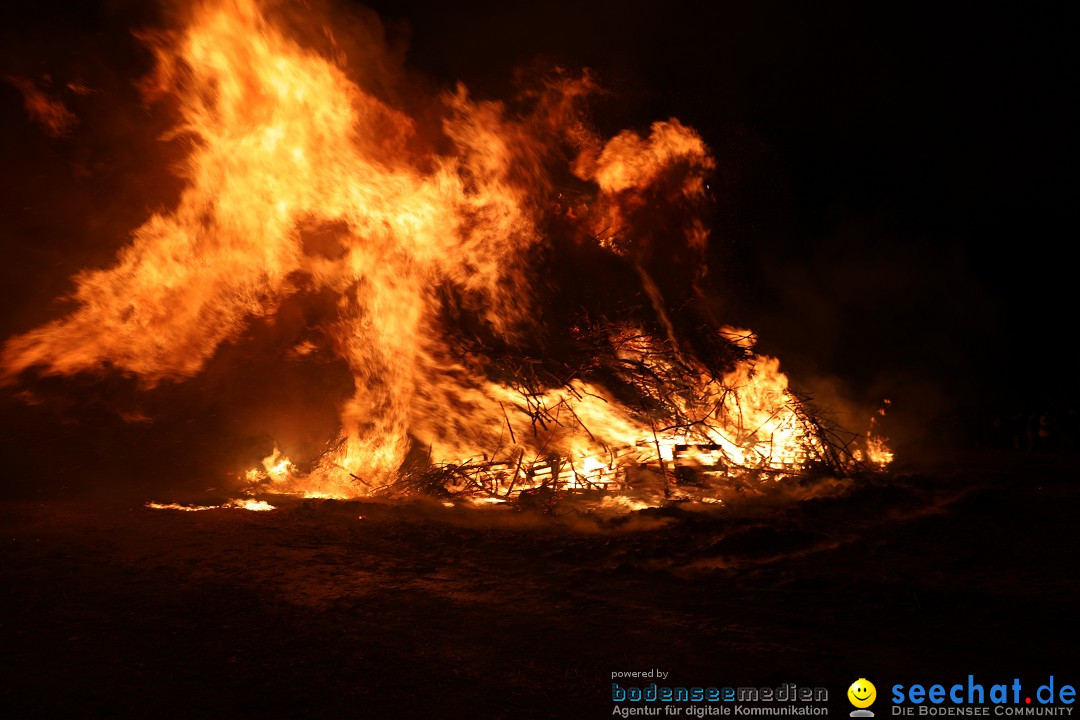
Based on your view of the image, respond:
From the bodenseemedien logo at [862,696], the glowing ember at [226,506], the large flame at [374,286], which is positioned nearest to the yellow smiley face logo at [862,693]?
the bodenseemedien logo at [862,696]

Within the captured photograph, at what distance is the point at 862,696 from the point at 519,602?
167 cm

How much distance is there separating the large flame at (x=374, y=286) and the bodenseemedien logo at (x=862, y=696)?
3146 mm

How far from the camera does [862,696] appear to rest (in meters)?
2.42

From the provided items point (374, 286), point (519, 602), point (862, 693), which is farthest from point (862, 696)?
point (374, 286)

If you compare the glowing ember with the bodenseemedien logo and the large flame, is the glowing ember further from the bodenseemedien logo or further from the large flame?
the bodenseemedien logo

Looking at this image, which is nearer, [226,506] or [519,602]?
[519,602]

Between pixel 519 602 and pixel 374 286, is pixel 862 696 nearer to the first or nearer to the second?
pixel 519 602

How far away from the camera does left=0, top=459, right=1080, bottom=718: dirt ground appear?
255 cm

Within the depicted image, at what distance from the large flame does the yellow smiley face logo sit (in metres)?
3.14

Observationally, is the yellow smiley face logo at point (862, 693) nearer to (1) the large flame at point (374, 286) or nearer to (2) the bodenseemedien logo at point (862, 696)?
(2) the bodenseemedien logo at point (862, 696)

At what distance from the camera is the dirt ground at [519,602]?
2.55 metres

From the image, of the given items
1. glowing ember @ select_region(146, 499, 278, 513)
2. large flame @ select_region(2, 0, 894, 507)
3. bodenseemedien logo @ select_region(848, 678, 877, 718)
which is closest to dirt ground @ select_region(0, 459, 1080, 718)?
bodenseemedien logo @ select_region(848, 678, 877, 718)

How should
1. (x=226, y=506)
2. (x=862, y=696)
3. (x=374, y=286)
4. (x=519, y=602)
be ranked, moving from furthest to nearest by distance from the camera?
(x=374, y=286)
(x=226, y=506)
(x=519, y=602)
(x=862, y=696)

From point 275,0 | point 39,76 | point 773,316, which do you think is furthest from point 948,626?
point 39,76
